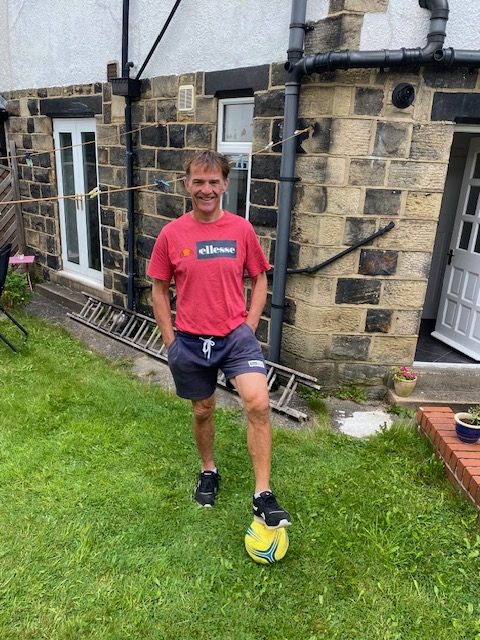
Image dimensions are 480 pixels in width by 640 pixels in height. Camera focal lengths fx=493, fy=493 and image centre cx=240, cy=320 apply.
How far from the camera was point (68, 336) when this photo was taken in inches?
225

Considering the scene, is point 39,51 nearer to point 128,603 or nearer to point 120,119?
point 120,119

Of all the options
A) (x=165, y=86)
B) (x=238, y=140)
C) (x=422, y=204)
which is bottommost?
(x=422, y=204)

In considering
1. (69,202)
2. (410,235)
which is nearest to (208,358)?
(410,235)

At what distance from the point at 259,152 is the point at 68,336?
121 inches

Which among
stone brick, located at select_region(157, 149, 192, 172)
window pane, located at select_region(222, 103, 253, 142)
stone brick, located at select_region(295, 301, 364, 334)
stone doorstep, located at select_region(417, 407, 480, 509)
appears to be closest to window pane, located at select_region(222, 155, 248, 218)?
window pane, located at select_region(222, 103, 253, 142)

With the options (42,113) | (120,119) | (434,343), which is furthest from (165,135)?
→ (434,343)

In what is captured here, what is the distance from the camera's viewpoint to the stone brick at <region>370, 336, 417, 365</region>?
14.2ft

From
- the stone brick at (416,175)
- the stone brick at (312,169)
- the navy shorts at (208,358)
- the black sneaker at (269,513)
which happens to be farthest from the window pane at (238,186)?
the black sneaker at (269,513)

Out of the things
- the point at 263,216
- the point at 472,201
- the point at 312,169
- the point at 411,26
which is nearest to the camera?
the point at 411,26

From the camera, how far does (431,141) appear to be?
382 cm

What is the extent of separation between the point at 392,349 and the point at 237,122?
2.53 m

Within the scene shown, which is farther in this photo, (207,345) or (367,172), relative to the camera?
(367,172)

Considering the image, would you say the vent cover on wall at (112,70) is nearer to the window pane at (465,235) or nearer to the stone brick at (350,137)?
the stone brick at (350,137)

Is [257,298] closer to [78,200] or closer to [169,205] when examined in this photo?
[169,205]
